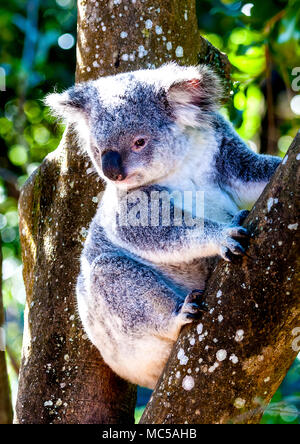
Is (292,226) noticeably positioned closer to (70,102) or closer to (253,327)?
(253,327)

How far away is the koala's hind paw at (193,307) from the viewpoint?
2.60m

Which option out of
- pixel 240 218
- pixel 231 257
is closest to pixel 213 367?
pixel 231 257

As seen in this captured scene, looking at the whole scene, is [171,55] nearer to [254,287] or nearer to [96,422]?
[254,287]

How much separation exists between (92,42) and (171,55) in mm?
551

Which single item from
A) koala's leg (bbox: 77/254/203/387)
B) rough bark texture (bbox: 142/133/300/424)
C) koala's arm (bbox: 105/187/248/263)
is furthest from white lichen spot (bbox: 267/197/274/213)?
koala's leg (bbox: 77/254/203/387)

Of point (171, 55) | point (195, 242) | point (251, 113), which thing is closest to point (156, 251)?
point (195, 242)

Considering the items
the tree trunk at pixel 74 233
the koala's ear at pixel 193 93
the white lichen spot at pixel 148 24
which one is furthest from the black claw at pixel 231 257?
the white lichen spot at pixel 148 24

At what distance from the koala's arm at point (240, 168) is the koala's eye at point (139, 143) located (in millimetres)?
470

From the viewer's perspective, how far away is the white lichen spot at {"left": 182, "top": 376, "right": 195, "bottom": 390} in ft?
7.82

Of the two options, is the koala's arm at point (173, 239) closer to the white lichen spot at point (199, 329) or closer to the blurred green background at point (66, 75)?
the white lichen spot at point (199, 329)

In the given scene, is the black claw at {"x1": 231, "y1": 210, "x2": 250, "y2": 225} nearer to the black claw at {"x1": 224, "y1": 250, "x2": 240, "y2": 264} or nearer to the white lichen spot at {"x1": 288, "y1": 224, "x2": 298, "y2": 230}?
the black claw at {"x1": 224, "y1": 250, "x2": 240, "y2": 264}

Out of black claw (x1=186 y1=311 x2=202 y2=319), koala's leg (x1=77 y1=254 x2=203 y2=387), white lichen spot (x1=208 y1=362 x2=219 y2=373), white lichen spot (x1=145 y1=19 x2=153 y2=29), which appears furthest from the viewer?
white lichen spot (x1=145 y1=19 x2=153 y2=29)

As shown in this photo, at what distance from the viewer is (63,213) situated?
3814 mm

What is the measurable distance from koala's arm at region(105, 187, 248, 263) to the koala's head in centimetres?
19
